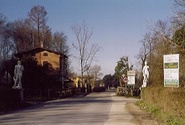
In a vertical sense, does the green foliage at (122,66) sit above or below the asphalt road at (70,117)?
above

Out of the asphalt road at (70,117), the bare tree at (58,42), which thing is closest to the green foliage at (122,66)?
the bare tree at (58,42)

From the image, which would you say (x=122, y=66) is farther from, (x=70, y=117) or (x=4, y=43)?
(x=70, y=117)

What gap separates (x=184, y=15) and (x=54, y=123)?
453 inches

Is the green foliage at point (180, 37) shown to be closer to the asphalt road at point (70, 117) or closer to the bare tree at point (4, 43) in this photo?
the asphalt road at point (70, 117)

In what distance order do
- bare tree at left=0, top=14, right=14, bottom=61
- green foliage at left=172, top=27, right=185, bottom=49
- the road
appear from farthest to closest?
bare tree at left=0, top=14, right=14, bottom=61, green foliage at left=172, top=27, right=185, bottom=49, the road

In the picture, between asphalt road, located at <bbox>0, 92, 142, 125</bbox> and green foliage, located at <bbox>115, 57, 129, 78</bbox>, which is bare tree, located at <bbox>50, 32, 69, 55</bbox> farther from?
asphalt road, located at <bbox>0, 92, 142, 125</bbox>

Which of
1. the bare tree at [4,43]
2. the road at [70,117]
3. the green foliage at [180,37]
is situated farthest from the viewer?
the bare tree at [4,43]

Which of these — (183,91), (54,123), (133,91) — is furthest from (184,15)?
(133,91)

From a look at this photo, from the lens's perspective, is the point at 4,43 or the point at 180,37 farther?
the point at 4,43

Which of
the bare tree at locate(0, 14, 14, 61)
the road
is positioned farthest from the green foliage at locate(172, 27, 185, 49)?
the bare tree at locate(0, 14, 14, 61)

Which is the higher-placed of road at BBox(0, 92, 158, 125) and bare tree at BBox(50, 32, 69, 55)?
bare tree at BBox(50, 32, 69, 55)

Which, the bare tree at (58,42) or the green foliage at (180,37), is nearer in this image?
the green foliage at (180,37)

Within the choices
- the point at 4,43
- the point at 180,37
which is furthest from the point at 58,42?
the point at 180,37

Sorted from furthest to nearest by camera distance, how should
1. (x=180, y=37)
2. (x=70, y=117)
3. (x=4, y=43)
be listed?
(x=4, y=43)
(x=180, y=37)
(x=70, y=117)
